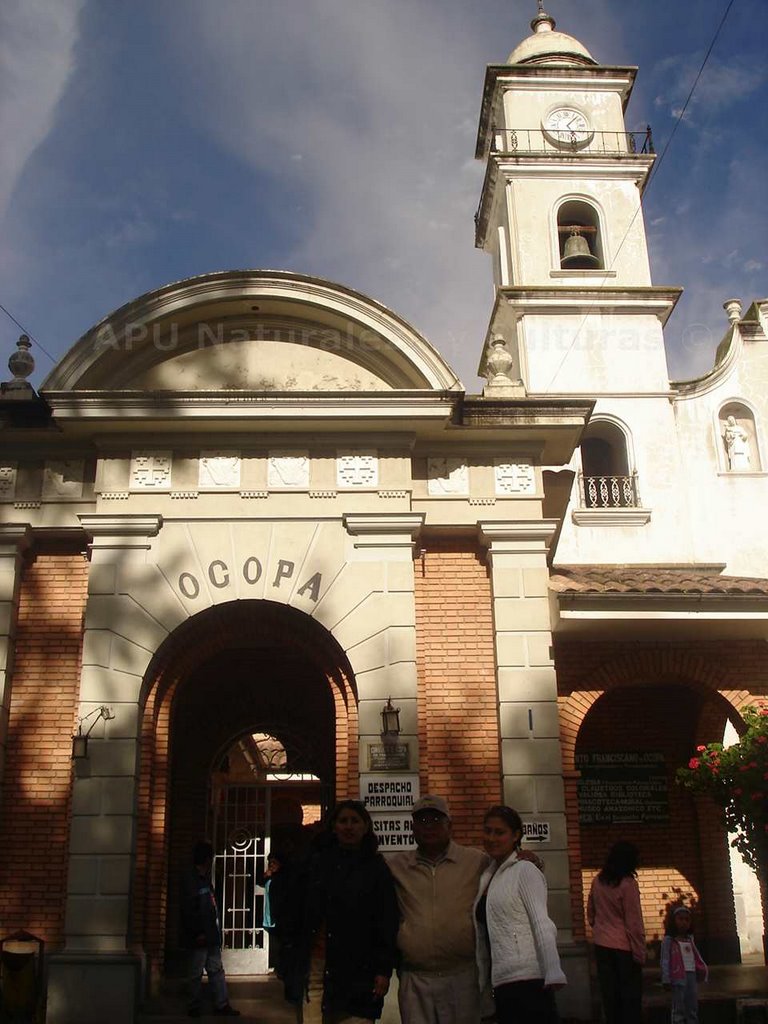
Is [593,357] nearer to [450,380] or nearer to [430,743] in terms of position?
[450,380]

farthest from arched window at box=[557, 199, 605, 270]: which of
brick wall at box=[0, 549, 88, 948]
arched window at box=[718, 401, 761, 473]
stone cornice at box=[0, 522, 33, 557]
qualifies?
stone cornice at box=[0, 522, 33, 557]

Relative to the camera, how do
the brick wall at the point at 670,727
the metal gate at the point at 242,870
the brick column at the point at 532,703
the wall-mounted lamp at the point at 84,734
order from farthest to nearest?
the metal gate at the point at 242,870
the brick wall at the point at 670,727
the wall-mounted lamp at the point at 84,734
the brick column at the point at 532,703

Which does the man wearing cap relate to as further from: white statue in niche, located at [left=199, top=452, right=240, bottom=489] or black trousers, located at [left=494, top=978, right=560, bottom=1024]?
white statue in niche, located at [left=199, top=452, right=240, bottom=489]

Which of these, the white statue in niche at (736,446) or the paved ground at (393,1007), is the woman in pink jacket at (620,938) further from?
the white statue in niche at (736,446)

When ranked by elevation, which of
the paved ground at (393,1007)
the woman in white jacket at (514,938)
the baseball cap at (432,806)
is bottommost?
the paved ground at (393,1007)

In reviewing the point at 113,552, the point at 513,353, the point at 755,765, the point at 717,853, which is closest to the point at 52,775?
the point at 113,552

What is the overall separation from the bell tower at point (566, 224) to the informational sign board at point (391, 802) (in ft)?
30.7

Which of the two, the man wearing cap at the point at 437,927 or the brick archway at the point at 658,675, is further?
the brick archway at the point at 658,675

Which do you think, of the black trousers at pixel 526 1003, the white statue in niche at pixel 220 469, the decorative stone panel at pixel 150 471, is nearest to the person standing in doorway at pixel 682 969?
the black trousers at pixel 526 1003

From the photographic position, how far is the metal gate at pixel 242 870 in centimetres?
1361

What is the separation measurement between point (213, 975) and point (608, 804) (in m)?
6.64

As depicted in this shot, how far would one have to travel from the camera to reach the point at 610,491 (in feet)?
63.3

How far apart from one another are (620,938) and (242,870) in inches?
258

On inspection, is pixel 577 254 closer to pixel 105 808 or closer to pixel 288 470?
pixel 288 470
